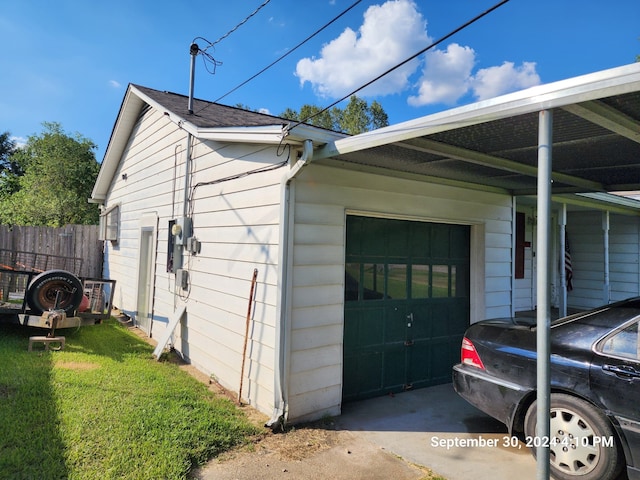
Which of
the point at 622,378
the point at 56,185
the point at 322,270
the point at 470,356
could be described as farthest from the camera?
the point at 56,185

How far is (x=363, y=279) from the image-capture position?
466 centimetres

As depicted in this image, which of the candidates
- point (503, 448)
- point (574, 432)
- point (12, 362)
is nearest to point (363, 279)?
point (503, 448)

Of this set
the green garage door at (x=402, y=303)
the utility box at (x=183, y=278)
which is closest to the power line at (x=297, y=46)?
the green garage door at (x=402, y=303)

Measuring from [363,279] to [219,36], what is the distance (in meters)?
4.76

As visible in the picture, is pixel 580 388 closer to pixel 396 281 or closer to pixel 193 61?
pixel 396 281

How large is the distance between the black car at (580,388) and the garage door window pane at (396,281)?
1504mm

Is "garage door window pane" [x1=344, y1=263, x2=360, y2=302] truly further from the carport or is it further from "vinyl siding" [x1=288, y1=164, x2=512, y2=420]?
the carport

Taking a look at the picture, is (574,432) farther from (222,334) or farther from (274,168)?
(222,334)

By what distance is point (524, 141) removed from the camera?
3.20 m

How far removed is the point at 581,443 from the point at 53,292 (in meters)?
7.04

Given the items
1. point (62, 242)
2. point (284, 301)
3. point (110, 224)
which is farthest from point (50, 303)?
point (62, 242)

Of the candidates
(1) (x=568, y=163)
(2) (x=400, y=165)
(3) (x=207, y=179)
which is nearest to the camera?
(1) (x=568, y=163)

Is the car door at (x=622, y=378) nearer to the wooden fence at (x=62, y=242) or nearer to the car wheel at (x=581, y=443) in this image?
the car wheel at (x=581, y=443)

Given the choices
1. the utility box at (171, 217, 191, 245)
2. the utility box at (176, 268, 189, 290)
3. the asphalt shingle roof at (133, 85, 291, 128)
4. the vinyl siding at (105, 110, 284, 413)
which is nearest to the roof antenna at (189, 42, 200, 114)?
the asphalt shingle roof at (133, 85, 291, 128)
